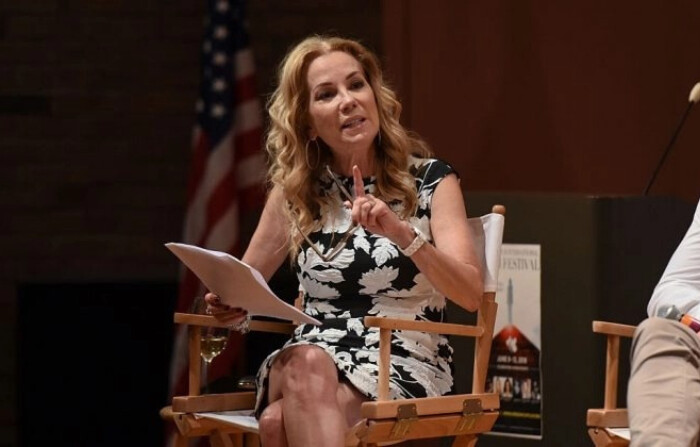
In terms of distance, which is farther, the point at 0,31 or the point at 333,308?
the point at 0,31

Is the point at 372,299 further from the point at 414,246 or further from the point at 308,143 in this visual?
the point at 308,143

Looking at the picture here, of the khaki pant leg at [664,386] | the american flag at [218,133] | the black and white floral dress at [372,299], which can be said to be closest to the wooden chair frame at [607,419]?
the khaki pant leg at [664,386]

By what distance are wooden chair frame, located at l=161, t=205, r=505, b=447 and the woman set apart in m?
0.07

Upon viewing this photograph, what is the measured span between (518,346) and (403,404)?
1094 mm

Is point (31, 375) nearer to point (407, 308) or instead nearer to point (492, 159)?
point (492, 159)

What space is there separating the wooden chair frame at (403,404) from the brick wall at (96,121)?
2347mm

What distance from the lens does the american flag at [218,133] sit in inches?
209

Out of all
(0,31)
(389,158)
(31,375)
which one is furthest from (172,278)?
(389,158)

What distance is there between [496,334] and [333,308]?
36.7 inches

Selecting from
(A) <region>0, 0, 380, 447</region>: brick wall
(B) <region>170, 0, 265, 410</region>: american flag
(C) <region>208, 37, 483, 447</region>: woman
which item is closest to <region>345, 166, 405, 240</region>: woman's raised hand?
(C) <region>208, 37, 483, 447</region>: woman

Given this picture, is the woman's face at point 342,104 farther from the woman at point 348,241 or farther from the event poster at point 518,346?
the event poster at point 518,346

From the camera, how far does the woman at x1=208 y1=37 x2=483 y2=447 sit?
3.14m

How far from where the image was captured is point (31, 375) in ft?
17.5

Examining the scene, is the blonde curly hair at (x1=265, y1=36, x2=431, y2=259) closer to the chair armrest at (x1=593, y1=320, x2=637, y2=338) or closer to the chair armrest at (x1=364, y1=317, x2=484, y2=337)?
the chair armrest at (x1=364, y1=317, x2=484, y2=337)
